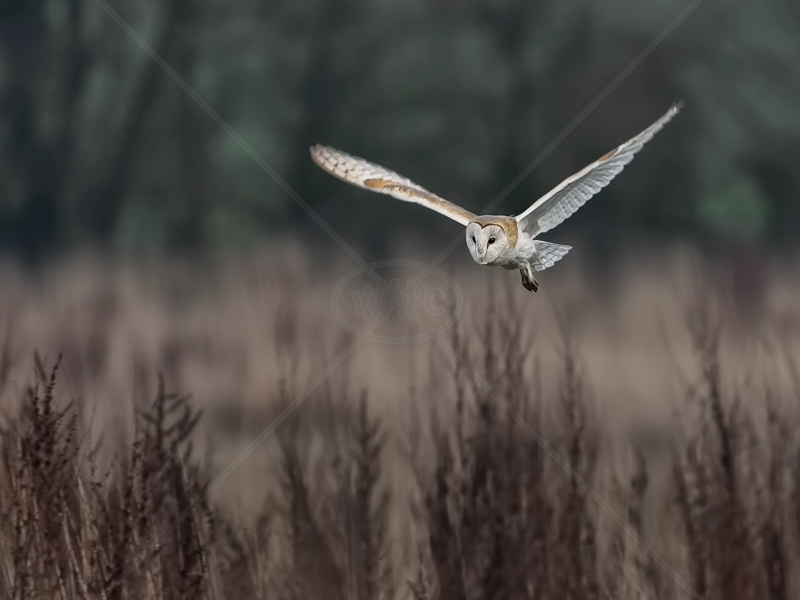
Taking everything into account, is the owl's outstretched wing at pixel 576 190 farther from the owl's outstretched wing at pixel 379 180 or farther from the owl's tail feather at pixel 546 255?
the owl's outstretched wing at pixel 379 180

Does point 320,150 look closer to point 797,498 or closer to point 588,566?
point 588,566

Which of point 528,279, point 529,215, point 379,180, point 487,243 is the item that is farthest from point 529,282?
point 379,180

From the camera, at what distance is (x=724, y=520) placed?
6.09 meters

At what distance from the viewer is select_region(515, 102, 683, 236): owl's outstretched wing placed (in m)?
4.77

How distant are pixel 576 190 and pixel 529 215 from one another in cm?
32

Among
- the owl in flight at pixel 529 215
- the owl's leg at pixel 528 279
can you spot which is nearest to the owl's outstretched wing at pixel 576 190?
the owl in flight at pixel 529 215

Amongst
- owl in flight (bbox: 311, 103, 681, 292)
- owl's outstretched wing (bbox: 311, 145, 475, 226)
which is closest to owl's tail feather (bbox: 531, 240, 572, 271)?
owl in flight (bbox: 311, 103, 681, 292)

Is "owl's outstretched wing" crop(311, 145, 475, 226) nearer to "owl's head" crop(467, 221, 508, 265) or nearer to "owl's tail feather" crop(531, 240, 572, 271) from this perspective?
"owl's head" crop(467, 221, 508, 265)

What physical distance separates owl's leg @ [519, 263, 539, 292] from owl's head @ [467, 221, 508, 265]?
395 mm

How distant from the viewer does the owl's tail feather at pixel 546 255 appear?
16.6 feet

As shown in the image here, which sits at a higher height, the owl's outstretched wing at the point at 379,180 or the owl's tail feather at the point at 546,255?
the owl's outstretched wing at the point at 379,180

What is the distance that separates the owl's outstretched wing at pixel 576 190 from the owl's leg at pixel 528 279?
0.69 ft

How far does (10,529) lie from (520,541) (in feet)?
10.6

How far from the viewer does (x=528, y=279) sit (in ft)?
16.4
